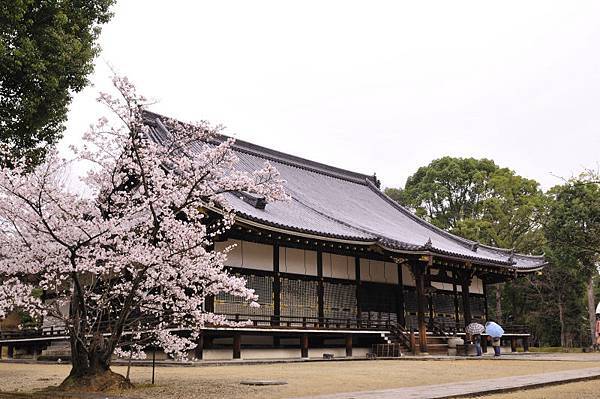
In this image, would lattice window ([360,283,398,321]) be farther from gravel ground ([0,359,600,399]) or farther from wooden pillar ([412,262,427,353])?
gravel ground ([0,359,600,399])

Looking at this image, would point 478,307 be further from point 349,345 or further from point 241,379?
point 241,379

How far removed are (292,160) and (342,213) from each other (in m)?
5.58

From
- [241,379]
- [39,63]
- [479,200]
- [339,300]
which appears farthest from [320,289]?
[479,200]

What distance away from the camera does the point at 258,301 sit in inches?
782

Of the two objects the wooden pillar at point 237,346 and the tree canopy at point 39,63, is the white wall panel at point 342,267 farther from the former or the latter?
the tree canopy at point 39,63

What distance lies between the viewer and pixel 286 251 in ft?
70.0

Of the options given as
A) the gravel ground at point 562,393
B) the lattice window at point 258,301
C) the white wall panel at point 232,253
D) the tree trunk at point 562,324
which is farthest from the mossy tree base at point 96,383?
the tree trunk at point 562,324

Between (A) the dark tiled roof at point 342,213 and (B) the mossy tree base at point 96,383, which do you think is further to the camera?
(A) the dark tiled roof at point 342,213

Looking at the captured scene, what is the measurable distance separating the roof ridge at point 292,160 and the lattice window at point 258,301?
26.6ft

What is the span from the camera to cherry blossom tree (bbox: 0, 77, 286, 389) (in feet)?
31.5

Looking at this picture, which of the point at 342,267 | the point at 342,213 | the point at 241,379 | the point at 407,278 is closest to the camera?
the point at 241,379

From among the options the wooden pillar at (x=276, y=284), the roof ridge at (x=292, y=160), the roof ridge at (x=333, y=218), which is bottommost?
the wooden pillar at (x=276, y=284)

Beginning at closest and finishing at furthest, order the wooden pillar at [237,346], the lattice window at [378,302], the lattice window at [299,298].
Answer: the wooden pillar at [237,346] < the lattice window at [299,298] < the lattice window at [378,302]

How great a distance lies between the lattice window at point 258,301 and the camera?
18.7 meters
